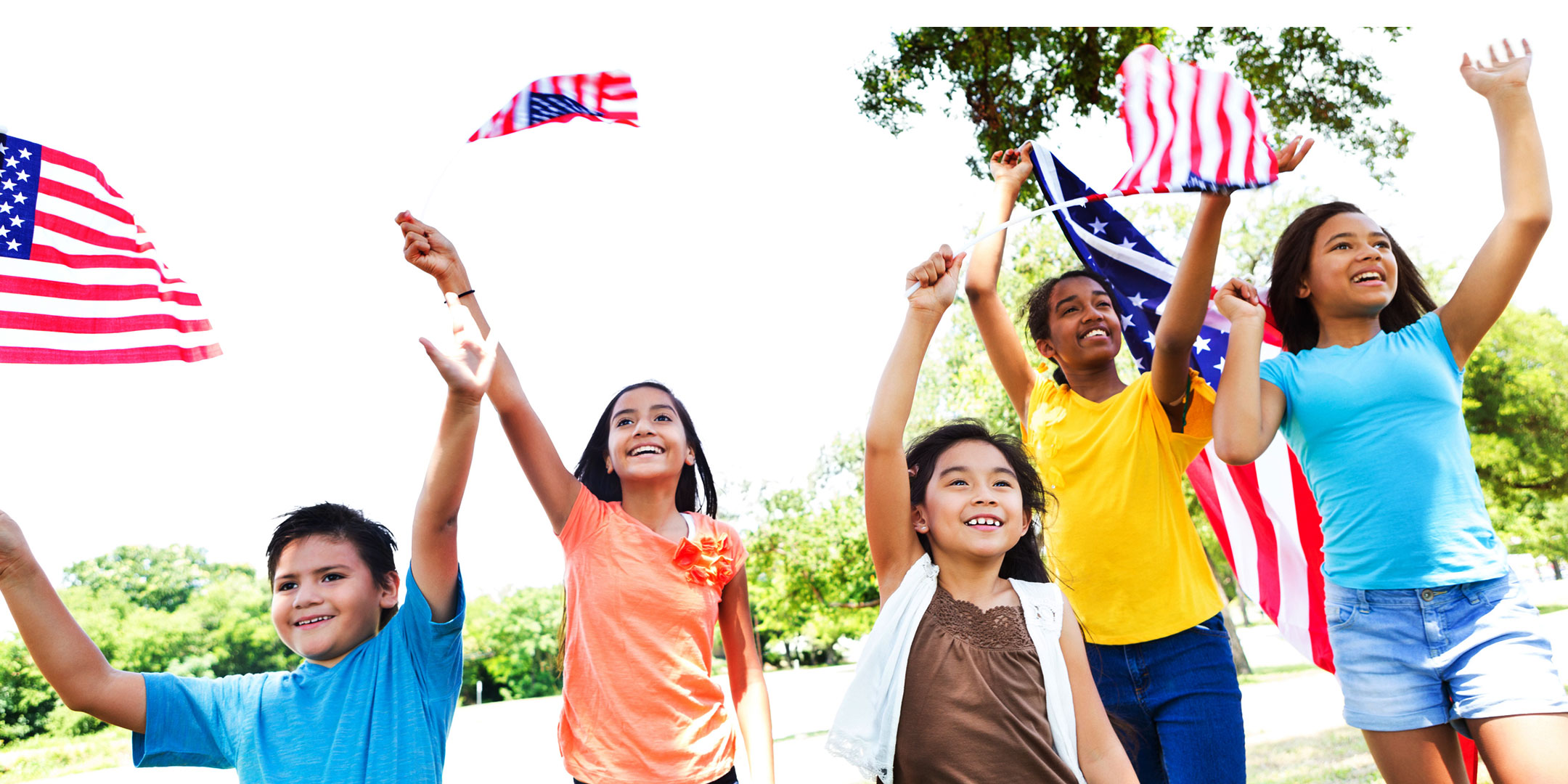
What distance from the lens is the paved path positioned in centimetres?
1081

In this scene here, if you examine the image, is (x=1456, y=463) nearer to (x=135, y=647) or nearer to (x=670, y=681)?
(x=670, y=681)

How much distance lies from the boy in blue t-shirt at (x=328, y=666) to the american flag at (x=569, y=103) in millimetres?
1081

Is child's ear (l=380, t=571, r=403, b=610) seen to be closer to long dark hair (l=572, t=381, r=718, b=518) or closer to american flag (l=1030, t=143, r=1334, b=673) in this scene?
long dark hair (l=572, t=381, r=718, b=518)

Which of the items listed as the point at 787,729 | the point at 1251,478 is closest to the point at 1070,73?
the point at 1251,478

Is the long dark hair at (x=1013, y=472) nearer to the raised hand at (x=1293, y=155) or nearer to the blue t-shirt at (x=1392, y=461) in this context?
the blue t-shirt at (x=1392, y=461)

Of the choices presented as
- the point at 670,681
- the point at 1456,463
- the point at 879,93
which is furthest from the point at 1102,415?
the point at 879,93

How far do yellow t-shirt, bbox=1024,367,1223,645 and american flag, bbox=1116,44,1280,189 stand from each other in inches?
23.8

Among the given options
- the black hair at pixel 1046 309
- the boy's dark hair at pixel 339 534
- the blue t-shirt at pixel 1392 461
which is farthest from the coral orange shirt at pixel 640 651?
the blue t-shirt at pixel 1392 461

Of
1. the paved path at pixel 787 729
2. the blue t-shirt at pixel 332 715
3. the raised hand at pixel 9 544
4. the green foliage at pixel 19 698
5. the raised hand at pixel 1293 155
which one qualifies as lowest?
the paved path at pixel 787 729

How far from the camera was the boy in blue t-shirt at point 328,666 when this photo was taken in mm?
2248

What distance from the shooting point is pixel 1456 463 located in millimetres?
2547

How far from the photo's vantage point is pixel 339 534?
2576 millimetres

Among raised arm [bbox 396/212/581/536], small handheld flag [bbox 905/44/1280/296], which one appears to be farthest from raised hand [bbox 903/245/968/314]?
raised arm [bbox 396/212/581/536]

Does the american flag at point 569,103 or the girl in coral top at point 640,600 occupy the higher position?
the american flag at point 569,103
